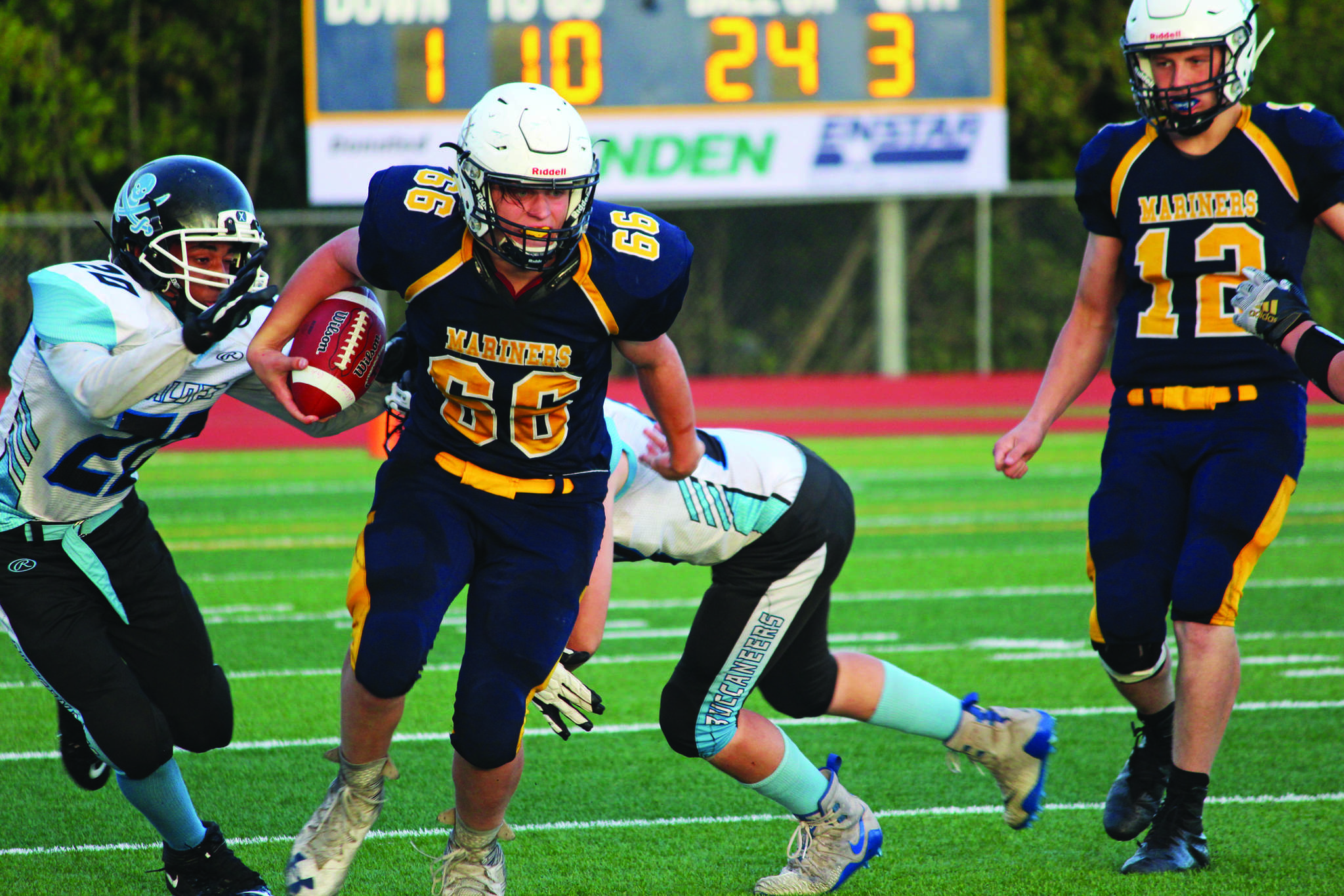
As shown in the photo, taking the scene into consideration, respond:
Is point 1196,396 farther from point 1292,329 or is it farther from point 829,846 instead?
point 829,846

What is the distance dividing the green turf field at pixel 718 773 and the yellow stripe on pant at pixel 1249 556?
0.56 m

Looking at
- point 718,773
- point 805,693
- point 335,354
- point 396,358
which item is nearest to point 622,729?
point 718,773

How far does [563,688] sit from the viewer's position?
9.37ft

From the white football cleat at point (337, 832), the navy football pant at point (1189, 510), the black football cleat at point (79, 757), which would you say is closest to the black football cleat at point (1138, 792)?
the navy football pant at point (1189, 510)

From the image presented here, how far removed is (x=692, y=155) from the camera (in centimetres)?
1332

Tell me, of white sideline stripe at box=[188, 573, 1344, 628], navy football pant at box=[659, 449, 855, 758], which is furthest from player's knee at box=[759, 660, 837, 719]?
white sideline stripe at box=[188, 573, 1344, 628]

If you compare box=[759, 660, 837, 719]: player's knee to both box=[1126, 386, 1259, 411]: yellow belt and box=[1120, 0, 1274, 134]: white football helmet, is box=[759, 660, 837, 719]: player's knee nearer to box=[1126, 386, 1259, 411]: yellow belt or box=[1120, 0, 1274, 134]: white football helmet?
box=[1126, 386, 1259, 411]: yellow belt

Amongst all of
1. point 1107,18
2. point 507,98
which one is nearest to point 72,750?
point 507,98

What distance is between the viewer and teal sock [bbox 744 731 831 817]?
3.21 meters

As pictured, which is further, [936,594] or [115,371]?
[936,594]

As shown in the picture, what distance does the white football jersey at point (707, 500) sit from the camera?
322cm

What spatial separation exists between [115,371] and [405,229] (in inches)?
25.1

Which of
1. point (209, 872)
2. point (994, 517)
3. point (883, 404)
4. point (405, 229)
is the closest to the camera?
point (405, 229)

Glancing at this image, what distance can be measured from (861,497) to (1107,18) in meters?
10.8
